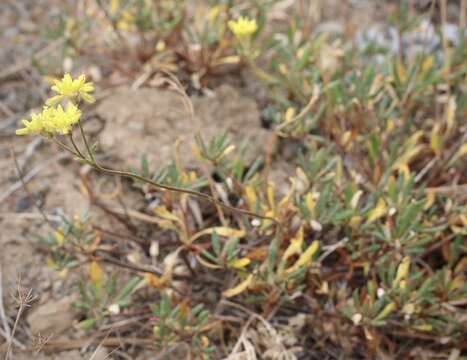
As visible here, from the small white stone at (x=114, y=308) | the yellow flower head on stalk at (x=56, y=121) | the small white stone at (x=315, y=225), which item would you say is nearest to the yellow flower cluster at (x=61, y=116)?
the yellow flower head on stalk at (x=56, y=121)

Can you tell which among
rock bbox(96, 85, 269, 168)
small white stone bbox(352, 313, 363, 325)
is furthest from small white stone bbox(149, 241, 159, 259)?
small white stone bbox(352, 313, 363, 325)

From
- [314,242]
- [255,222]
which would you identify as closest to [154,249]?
[255,222]

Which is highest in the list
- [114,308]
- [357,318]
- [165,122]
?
[165,122]

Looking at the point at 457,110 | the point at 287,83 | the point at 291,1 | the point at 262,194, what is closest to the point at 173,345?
the point at 262,194

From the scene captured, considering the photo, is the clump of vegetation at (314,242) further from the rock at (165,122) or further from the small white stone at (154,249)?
the rock at (165,122)

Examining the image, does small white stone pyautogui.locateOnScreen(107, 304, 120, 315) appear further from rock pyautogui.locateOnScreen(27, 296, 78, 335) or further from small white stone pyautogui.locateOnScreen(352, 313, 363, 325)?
small white stone pyautogui.locateOnScreen(352, 313, 363, 325)

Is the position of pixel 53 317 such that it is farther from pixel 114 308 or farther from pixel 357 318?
pixel 357 318
